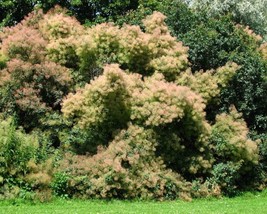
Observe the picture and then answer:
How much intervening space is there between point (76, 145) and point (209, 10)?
38.3 ft

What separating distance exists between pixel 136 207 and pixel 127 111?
4.11 metres

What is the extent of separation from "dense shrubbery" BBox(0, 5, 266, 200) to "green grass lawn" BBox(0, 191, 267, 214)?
633mm

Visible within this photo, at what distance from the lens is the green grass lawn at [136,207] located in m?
13.9

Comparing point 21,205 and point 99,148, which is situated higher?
point 99,148

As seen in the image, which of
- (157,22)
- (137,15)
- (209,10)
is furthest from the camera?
(209,10)

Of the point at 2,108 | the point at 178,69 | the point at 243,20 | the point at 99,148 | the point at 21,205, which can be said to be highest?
the point at 243,20

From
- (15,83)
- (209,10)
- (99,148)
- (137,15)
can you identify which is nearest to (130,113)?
(99,148)

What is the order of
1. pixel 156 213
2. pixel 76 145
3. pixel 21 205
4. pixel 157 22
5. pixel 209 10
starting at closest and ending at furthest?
pixel 156 213, pixel 21 205, pixel 76 145, pixel 157 22, pixel 209 10

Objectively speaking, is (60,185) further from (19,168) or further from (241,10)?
(241,10)

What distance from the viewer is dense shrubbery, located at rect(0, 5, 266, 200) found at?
16.4 m

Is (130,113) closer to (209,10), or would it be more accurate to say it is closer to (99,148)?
(99,148)

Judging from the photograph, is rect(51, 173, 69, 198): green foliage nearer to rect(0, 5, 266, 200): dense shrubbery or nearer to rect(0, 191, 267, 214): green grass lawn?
rect(0, 5, 266, 200): dense shrubbery

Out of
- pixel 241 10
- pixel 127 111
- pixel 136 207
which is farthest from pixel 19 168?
pixel 241 10

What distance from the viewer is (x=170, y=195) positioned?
16984 mm
